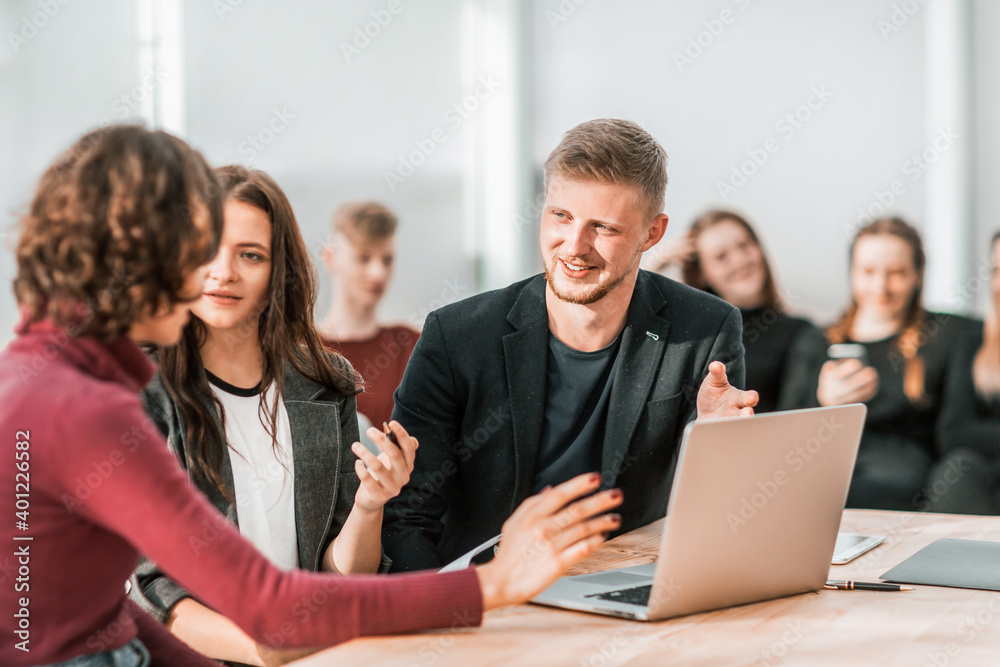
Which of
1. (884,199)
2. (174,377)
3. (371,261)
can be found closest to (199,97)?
(371,261)

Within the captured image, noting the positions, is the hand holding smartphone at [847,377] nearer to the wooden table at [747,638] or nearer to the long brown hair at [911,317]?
the long brown hair at [911,317]

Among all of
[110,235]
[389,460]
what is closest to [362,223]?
[389,460]

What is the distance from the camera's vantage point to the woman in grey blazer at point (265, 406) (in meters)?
1.46

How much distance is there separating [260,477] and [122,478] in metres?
0.78

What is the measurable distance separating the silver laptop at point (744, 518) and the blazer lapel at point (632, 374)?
0.55 m

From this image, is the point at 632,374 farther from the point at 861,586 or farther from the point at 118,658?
the point at 118,658

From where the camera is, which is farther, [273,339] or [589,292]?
[589,292]

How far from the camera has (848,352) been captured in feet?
10.3

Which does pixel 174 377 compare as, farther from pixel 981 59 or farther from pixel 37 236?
pixel 981 59

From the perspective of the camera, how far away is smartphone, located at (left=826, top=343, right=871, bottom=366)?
10.3ft

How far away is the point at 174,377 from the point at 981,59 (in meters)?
3.53

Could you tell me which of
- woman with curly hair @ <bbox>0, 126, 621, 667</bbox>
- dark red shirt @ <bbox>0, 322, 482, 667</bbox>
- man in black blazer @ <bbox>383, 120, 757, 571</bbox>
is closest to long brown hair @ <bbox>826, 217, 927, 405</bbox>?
man in black blazer @ <bbox>383, 120, 757, 571</bbox>

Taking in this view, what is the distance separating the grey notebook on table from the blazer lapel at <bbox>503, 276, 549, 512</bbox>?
694mm

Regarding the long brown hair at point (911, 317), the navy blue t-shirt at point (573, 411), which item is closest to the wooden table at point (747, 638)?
the navy blue t-shirt at point (573, 411)
